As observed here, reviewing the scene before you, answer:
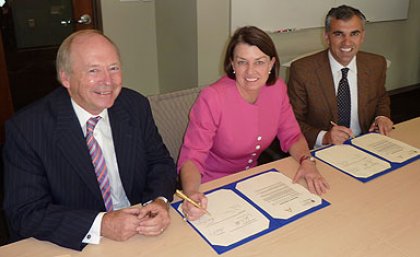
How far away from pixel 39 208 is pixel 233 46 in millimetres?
1011

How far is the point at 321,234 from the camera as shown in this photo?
1.22 m

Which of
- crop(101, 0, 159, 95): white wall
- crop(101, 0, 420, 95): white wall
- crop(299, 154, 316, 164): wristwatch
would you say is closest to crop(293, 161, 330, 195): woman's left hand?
crop(299, 154, 316, 164): wristwatch

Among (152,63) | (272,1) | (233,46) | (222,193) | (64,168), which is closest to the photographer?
(64,168)

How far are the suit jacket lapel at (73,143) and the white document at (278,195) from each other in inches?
21.1

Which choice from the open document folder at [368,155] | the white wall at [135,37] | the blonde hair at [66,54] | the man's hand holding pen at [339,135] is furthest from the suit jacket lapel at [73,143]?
the white wall at [135,37]

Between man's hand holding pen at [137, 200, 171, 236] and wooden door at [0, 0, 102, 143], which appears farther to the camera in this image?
wooden door at [0, 0, 102, 143]

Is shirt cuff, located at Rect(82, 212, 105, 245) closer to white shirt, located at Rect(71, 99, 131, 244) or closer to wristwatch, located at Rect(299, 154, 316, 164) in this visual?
white shirt, located at Rect(71, 99, 131, 244)

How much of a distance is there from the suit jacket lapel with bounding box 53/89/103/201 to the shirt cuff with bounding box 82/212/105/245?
8.1 inches

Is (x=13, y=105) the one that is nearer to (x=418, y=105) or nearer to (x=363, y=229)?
(x=363, y=229)

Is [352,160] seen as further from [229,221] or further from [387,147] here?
[229,221]

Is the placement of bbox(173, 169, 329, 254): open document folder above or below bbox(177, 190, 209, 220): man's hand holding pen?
→ below

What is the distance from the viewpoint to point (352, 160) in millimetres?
1696

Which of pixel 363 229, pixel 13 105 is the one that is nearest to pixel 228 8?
pixel 13 105

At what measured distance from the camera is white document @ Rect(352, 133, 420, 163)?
1728 mm
